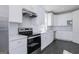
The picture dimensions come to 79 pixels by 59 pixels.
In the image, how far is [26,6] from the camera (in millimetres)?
2217

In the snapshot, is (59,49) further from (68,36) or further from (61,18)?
(61,18)

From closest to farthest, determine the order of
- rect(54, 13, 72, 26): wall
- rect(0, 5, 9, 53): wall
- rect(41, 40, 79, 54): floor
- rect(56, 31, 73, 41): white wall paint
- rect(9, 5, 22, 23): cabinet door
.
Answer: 1. rect(0, 5, 9, 53): wall
2. rect(9, 5, 22, 23): cabinet door
3. rect(41, 40, 79, 54): floor
4. rect(56, 31, 73, 41): white wall paint
5. rect(54, 13, 72, 26): wall

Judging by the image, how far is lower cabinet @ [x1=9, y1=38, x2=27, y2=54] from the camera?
1.43 m

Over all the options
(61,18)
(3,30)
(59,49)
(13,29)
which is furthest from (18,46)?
(61,18)


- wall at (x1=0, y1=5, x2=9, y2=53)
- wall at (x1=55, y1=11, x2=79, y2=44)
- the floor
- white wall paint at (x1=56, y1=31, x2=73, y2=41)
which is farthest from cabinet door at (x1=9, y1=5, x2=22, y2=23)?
white wall paint at (x1=56, y1=31, x2=73, y2=41)

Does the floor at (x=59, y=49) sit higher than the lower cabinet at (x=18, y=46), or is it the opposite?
the lower cabinet at (x=18, y=46)

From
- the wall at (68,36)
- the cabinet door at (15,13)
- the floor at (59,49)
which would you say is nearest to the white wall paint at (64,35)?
the wall at (68,36)

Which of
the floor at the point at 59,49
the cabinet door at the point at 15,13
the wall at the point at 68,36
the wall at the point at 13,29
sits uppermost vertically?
the cabinet door at the point at 15,13

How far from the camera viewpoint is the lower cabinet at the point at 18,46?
1425 millimetres

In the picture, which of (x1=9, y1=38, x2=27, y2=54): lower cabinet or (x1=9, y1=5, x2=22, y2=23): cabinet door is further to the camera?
(x1=9, y1=5, x2=22, y2=23): cabinet door

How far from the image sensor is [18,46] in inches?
62.5

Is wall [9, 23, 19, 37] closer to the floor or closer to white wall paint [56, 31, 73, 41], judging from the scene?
the floor

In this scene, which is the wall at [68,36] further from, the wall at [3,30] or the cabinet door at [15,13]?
the wall at [3,30]
